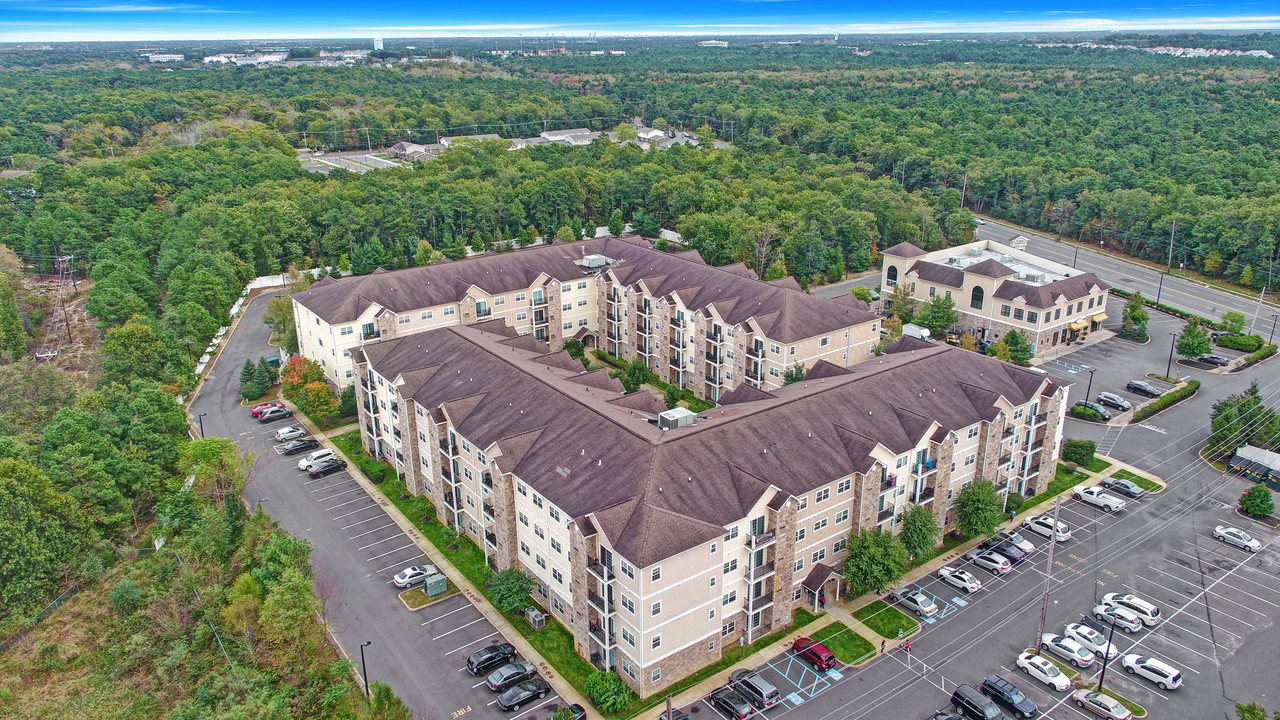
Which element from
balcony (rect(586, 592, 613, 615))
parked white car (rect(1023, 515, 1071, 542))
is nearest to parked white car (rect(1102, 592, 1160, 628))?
parked white car (rect(1023, 515, 1071, 542))

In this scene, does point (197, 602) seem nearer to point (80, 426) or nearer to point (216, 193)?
point (80, 426)

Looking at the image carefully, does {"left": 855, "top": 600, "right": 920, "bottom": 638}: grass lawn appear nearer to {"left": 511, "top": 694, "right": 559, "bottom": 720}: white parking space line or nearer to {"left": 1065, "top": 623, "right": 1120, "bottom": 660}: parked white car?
{"left": 1065, "top": 623, "right": 1120, "bottom": 660}: parked white car

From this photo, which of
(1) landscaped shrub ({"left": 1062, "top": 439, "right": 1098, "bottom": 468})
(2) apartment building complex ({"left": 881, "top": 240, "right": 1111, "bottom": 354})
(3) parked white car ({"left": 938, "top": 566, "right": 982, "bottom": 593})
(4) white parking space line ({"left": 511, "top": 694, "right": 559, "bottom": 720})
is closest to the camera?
(4) white parking space line ({"left": 511, "top": 694, "right": 559, "bottom": 720})

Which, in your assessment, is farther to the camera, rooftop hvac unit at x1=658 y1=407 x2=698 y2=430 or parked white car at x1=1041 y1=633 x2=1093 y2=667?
rooftop hvac unit at x1=658 y1=407 x2=698 y2=430

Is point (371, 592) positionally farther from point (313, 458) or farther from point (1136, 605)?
point (1136, 605)

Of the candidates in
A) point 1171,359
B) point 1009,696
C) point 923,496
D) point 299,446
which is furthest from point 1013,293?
point 299,446

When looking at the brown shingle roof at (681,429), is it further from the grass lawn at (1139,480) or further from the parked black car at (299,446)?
the parked black car at (299,446)
